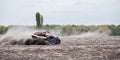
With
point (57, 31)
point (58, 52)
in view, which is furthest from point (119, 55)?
point (57, 31)

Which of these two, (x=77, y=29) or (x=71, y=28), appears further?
(x=71, y=28)

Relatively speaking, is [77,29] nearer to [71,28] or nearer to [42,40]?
[71,28]

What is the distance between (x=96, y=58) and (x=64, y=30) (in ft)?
238

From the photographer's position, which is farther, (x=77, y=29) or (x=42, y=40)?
(x=77, y=29)

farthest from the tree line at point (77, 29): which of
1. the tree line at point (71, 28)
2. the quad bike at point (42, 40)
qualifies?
the quad bike at point (42, 40)

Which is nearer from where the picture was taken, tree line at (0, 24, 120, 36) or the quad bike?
the quad bike

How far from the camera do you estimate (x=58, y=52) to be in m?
34.2

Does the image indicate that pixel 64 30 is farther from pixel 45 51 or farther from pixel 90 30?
pixel 45 51

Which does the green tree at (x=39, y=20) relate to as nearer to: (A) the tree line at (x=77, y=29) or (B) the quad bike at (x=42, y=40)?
(A) the tree line at (x=77, y=29)

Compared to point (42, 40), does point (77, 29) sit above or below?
above

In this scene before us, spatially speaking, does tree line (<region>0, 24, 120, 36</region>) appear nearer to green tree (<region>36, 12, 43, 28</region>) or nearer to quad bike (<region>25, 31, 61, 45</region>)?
green tree (<region>36, 12, 43, 28</region>)

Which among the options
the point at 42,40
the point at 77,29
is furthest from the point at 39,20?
the point at 42,40

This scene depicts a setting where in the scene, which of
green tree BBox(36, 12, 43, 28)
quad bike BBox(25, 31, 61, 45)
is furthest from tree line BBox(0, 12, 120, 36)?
quad bike BBox(25, 31, 61, 45)

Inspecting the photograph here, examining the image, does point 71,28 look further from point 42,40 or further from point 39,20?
point 42,40
